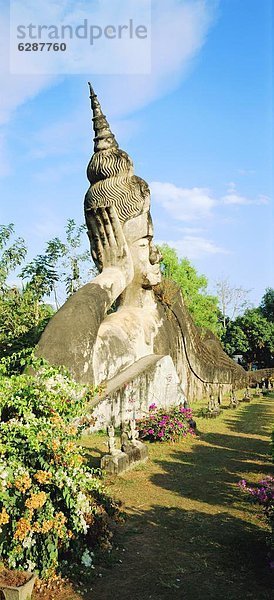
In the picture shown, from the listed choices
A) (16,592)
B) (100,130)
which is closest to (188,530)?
(16,592)

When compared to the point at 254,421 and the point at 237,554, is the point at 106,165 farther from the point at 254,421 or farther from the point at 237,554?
the point at 237,554

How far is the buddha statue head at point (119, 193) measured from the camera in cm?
1044

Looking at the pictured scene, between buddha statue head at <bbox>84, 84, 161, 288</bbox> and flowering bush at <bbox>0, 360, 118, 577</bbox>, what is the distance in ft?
21.4

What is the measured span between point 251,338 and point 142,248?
21.4 m

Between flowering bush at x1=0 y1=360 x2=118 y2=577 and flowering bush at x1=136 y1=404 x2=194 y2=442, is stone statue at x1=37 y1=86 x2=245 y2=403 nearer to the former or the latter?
flowering bush at x1=136 y1=404 x2=194 y2=442

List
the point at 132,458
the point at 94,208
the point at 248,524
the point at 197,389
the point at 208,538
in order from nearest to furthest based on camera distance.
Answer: the point at 208,538 → the point at 248,524 → the point at 132,458 → the point at 94,208 → the point at 197,389

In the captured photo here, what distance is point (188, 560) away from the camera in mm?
4078

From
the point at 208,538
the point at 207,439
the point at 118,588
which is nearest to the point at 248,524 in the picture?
the point at 208,538

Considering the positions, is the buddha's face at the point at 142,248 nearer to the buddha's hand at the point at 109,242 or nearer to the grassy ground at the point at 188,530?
the buddha's hand at the point at 109,242

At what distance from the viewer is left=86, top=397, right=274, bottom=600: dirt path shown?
3.69m

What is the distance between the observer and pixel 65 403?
13.1ft

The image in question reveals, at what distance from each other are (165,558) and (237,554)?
57cm

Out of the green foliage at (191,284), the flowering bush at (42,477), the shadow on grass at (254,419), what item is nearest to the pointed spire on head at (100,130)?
the shadow on grass at (254,419)

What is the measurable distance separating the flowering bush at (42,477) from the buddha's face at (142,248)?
23.5 feet
